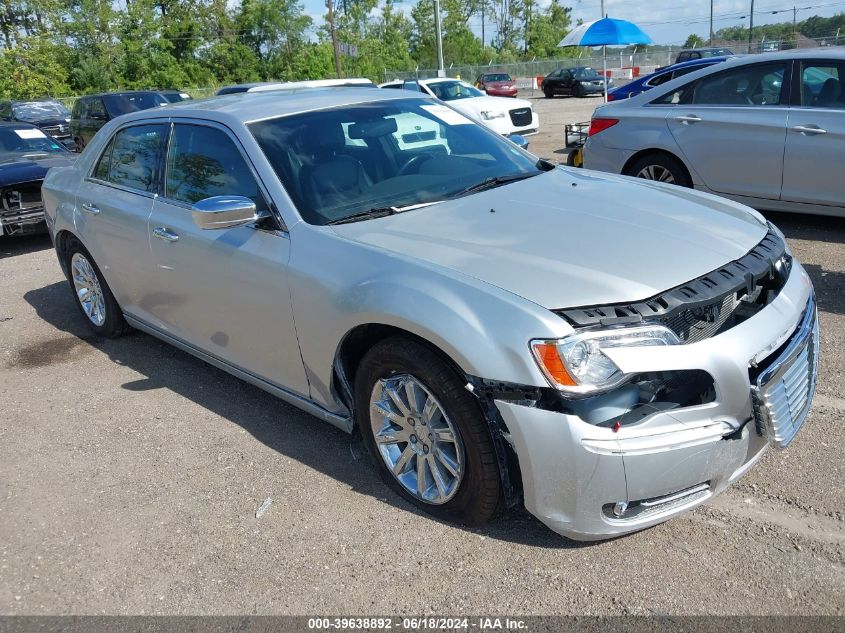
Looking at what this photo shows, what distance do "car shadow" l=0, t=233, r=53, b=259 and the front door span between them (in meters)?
5.67

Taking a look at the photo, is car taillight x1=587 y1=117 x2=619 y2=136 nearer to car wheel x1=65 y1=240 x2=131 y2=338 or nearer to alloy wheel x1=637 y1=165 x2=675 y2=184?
alloy wheel x1=637 y1=165 x2=675 y2=184

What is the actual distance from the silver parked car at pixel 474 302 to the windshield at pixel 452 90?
40.5 ft

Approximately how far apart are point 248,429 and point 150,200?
1485mm

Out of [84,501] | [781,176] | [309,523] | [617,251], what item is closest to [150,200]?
[84,501]

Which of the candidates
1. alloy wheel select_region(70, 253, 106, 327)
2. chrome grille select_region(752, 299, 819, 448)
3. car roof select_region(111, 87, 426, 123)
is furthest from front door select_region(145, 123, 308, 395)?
chrome grille select_region(752, 299, 819, 448)

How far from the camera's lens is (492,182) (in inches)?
150

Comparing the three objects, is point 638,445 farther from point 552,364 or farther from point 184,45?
point 184,45

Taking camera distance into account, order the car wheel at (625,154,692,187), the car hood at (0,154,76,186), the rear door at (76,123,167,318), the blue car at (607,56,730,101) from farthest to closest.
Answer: the blue car at (607,56,730,101)
the car hood at (0,154,76,186)
the car wheel at (625,154,692,187)
the rear door at (76,123,167,318)

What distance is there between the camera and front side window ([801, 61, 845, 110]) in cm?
617

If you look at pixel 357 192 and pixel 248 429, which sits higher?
pixel 357 192

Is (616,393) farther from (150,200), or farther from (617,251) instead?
(150,200)

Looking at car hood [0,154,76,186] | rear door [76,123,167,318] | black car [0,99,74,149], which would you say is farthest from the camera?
black car [0,99,74,149]

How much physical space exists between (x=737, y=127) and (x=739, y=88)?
0.44 metres

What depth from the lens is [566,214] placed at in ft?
10.7
